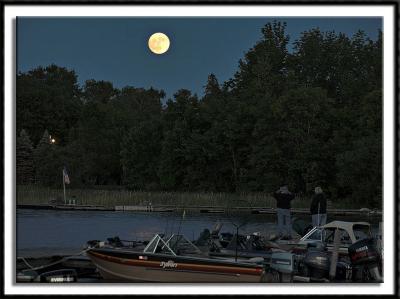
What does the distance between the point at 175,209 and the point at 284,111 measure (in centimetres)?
1439

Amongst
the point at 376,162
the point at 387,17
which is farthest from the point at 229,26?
the point at 387,17

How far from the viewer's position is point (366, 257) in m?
13.2

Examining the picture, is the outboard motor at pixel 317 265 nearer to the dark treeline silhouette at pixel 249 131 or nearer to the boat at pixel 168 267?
the boat at pixel 168 267

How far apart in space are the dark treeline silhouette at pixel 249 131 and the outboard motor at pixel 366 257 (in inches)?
1216

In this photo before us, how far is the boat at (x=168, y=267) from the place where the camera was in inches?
510

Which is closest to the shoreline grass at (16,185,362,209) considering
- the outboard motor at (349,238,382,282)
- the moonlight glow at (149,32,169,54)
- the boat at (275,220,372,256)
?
the moonlight glow at (149,32,169,54)

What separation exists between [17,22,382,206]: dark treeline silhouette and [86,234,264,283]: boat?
105 ft

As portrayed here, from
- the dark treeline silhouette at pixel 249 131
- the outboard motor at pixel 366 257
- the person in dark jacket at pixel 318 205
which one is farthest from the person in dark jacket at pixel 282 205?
the dark treeline silhouette at pixel 249 131

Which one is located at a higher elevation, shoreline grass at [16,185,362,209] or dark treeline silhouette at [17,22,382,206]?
dark treeline silhouette at [17,22,382,206]

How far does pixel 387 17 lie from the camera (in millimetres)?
9031

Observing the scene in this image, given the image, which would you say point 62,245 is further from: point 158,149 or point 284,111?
point 158,149

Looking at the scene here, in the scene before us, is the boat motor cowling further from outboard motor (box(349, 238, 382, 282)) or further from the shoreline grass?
the shoreline grass

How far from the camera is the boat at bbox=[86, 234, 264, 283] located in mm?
12953

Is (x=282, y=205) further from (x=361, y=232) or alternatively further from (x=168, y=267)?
(x=168, y=267)
